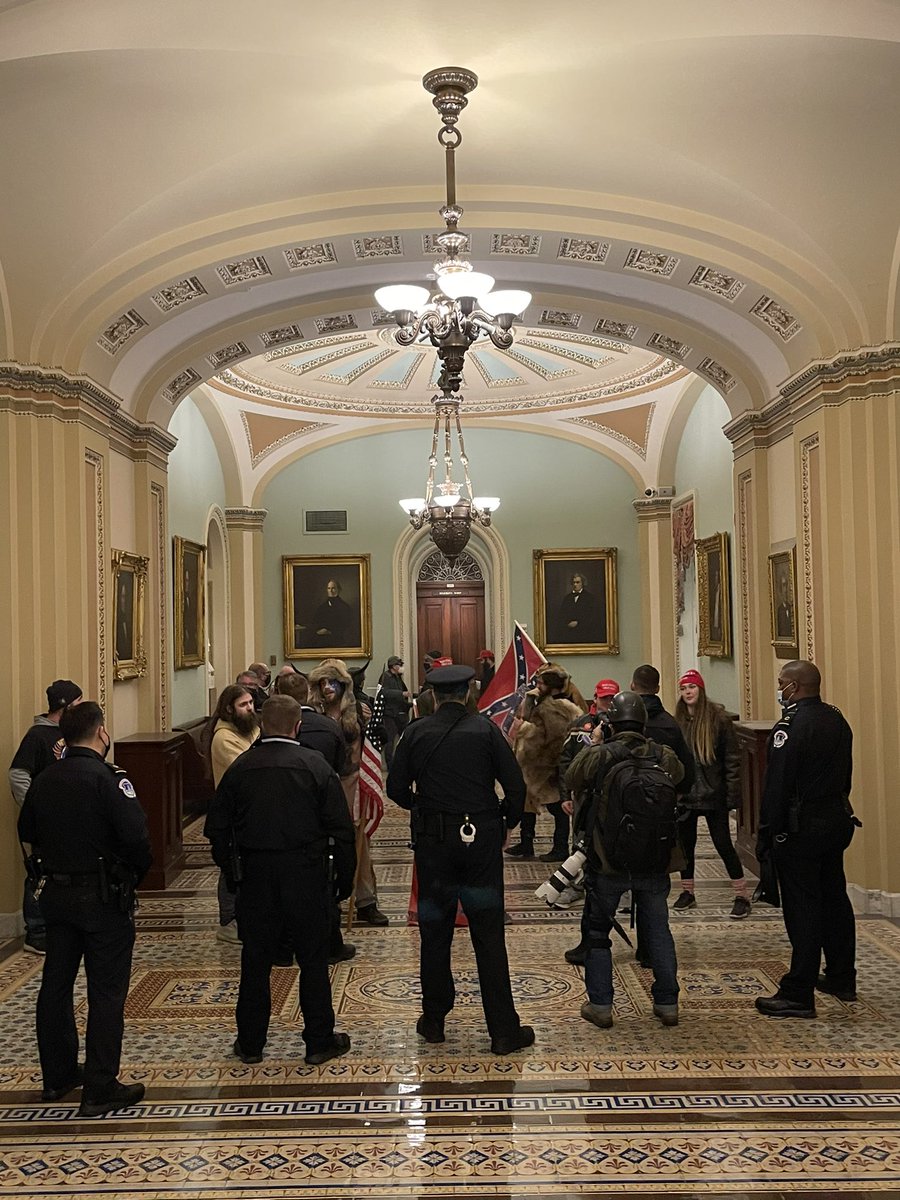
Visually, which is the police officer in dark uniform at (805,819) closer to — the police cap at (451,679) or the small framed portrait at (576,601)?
the police cap at (451,679)

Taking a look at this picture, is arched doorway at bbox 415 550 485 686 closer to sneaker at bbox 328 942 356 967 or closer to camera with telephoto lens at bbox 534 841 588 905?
sneaker at bbox 328 942 356 967

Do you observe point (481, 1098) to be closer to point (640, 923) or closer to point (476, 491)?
point (640, 923)

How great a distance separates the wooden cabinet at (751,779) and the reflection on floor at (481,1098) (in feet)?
7.03

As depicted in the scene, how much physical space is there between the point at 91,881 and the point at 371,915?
3.21 m

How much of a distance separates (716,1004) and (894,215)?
4.86m

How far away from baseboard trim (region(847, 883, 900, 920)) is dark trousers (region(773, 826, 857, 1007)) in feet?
6.54

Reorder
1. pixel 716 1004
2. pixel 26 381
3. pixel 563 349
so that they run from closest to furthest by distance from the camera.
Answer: pixel 716 1004 < pixel 26 381 < pixel 563 349

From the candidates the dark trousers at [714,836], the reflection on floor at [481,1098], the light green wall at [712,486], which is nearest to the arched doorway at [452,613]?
the light green wall at [712,486]

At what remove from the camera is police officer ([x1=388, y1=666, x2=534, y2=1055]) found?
4.84 m

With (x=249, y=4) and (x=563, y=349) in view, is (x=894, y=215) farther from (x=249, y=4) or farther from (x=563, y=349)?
(x=563, y=349)

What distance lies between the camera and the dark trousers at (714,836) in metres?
6.71

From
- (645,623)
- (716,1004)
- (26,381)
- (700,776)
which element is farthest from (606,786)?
(645,623)

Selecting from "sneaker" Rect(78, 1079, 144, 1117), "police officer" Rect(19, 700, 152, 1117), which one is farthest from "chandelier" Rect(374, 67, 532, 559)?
"sneaker" Rect(78, 1079, 144, 1117)

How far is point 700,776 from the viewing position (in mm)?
6863
